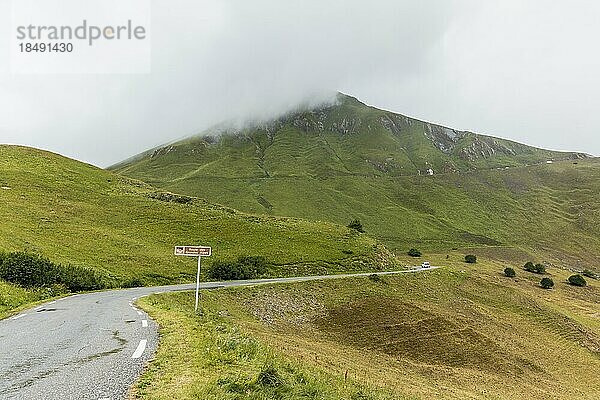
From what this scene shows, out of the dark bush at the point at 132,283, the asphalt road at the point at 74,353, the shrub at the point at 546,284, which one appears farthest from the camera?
the shrub at the point at 546,284

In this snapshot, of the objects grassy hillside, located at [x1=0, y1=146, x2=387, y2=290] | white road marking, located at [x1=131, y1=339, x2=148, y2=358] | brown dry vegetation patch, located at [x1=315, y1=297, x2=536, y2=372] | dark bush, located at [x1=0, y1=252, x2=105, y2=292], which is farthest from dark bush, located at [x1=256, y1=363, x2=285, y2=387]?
grassy hillside, located at [x1=0, y1=146, x2=387, y2=290]

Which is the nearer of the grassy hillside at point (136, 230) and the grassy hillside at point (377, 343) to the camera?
the grassy hillside at point (377, 343)

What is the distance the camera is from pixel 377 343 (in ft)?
133

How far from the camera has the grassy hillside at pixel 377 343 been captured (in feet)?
44.7

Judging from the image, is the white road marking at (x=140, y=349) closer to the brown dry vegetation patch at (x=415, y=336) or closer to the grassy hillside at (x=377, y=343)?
the grassy hillside at (x=377, y=343)

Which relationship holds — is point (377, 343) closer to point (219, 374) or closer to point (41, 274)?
point (219, 374)

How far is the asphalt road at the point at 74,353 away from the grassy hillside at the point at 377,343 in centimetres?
78

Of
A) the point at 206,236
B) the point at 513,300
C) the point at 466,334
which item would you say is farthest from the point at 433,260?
the point at 466,334

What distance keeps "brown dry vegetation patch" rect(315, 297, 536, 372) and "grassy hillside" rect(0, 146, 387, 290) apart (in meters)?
23.5

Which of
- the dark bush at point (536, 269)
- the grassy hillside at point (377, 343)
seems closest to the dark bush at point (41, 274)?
the grassy hillside at point (377, 343)

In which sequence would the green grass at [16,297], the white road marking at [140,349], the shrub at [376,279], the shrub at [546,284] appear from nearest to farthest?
1. the white road marking at [140,349]
2. the green grass at [16,297]
3. the shrub at [376,279]
4. the shrub at [546,284]

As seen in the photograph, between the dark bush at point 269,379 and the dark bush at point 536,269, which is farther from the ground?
the dark bush at point 269,379

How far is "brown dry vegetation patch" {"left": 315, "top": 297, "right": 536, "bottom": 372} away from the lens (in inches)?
A: 1540

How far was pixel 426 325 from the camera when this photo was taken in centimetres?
4809
